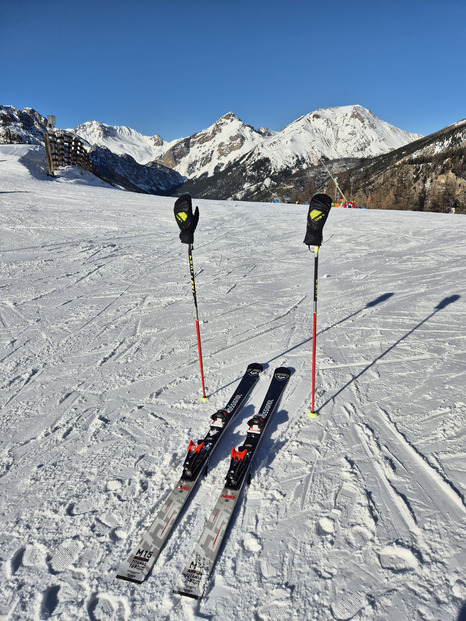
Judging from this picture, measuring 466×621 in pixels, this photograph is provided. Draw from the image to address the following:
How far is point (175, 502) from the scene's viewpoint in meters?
2.95

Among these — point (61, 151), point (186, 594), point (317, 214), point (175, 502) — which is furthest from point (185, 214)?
point (61, 151)

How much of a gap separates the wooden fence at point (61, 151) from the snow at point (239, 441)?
15.1m

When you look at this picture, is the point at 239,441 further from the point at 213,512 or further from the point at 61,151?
the point at 61,151

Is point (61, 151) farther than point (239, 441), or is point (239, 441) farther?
point (61, 151)

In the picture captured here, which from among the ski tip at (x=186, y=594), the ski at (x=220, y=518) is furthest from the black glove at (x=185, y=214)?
the ski tip at (x=186, y=594)

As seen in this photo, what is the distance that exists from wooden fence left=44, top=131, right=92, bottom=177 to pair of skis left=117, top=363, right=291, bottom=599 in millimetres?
21571

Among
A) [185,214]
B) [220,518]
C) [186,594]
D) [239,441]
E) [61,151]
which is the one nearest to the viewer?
[186,594]

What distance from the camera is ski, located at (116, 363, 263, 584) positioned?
2.49m

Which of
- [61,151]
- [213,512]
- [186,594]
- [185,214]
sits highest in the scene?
[61,151]

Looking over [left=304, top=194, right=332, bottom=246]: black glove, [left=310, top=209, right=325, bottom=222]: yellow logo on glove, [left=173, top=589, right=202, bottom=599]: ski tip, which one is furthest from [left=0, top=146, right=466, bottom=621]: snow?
[left=310, top=209, right=325, bottom=222]: yellow logo on glove

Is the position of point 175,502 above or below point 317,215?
below

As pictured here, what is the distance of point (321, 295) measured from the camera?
791 cm

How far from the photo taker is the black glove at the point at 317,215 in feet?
11.7

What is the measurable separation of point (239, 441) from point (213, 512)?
93 cm
